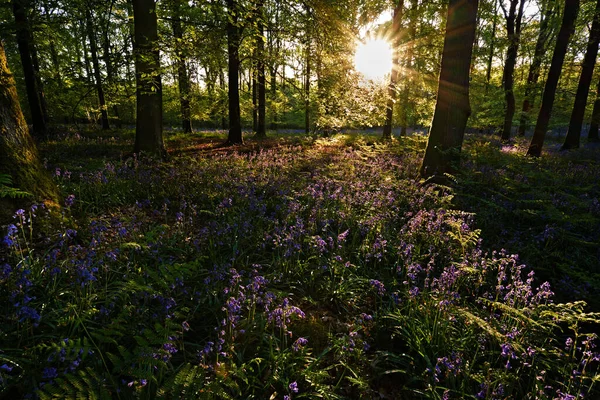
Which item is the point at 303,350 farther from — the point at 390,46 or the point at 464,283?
the point at 390,46

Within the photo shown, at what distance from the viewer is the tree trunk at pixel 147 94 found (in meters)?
9.12

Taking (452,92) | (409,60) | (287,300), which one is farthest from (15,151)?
(409,60)

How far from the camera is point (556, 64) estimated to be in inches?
472

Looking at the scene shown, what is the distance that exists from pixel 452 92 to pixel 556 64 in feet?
25.2

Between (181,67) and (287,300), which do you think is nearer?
(287,300)

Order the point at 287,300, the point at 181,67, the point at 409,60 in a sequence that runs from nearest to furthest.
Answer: the point at 287,300
the point at 181,67
the point at 409,60

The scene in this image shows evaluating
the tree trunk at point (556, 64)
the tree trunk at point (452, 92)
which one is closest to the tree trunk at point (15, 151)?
the tree trunk at point (452, 92)

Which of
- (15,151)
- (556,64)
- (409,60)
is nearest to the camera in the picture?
(15,151)

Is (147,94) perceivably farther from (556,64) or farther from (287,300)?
(556,64)

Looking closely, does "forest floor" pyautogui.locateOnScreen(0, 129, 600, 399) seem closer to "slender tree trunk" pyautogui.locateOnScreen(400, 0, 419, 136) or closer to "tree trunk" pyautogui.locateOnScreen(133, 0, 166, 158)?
"tree trunk" pyautogui.locateOnScreen(133, 0, 166, 158)

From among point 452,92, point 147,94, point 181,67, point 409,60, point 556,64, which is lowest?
point 452,92

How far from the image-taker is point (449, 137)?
328 inches

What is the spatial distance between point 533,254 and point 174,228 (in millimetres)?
5931

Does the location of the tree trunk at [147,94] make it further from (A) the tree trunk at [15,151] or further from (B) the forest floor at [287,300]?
(A) the tree trunk at [15,151]
